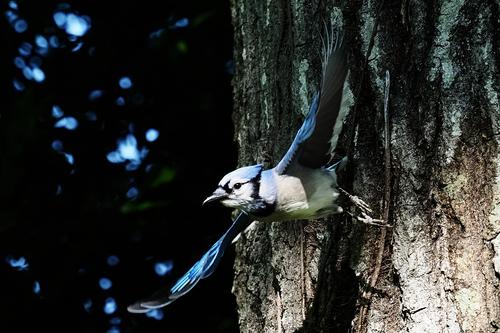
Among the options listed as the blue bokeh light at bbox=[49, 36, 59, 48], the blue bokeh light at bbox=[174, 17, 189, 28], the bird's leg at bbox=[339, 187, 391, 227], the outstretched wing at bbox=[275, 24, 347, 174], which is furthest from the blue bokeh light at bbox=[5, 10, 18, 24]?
the bird's leg at bbox=[339, 187, 391, 227]

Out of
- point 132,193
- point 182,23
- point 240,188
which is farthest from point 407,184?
point 182,23

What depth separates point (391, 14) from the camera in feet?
6.95

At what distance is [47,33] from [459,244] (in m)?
2.40

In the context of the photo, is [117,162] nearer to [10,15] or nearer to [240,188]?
[10,15]

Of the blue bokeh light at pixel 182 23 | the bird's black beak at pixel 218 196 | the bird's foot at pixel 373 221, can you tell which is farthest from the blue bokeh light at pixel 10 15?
the bird's foot at pixel 373 221

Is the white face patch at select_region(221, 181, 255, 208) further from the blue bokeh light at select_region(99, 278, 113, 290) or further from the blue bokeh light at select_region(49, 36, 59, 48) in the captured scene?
the blue bokeh light at select_region(49, 36, 59, 48)

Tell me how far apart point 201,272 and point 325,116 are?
795mm

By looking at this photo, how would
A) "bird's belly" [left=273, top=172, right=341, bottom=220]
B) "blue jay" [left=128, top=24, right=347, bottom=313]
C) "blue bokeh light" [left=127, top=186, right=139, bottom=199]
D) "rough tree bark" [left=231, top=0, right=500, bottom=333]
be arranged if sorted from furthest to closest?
"blue bokeh light" [left=127, top=186, right=139, bottom=199] < "bird's belly" [left=273, top=172, right=341, bottom=220] < "blue jay" [left=128, top=24, right=347, bottom=313] < "rough tree bark" [left=231, top=0, right=500, bottom=333]

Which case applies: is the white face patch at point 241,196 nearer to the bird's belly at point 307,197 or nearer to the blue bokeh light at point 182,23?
the bird's belly at point 307,197

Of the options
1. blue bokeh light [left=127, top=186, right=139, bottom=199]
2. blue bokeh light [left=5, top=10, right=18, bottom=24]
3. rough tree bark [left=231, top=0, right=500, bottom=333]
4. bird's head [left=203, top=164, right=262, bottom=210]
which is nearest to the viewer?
rough tree bark [left=231, top=0, right=500, bottom=333]

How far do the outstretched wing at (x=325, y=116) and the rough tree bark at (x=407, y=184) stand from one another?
0.16ft

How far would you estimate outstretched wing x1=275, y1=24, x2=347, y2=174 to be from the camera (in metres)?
2.08

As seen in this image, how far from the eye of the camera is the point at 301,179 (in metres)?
2.43

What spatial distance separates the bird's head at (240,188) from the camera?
2.40 metres
